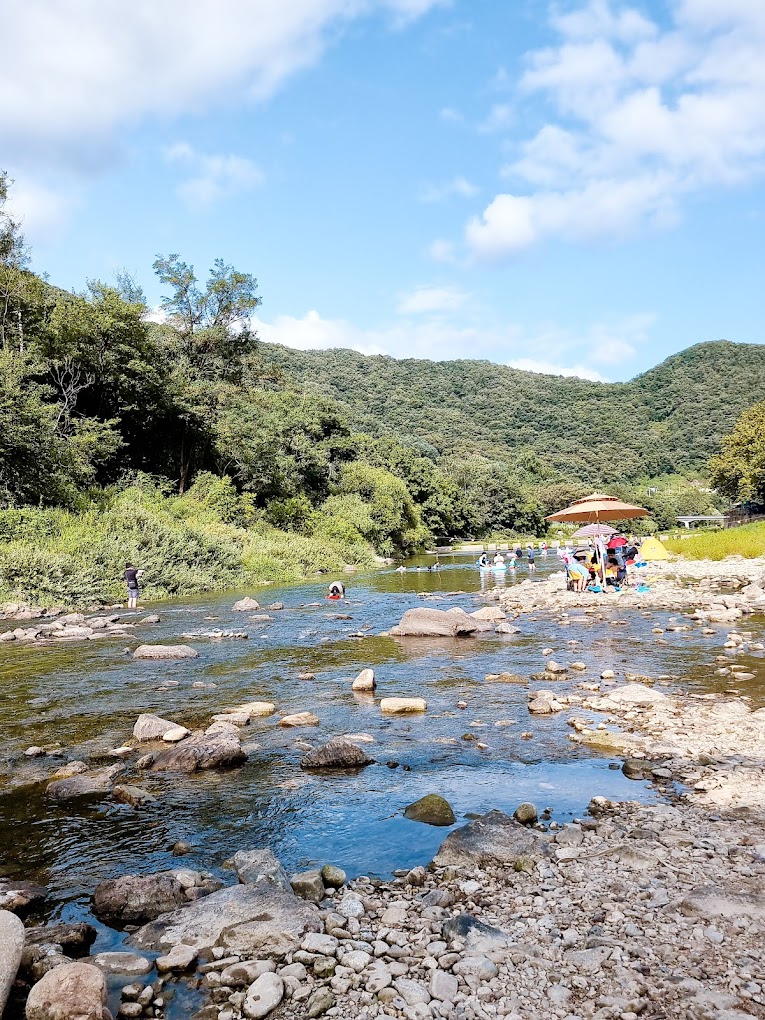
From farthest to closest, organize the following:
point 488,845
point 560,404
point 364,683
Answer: point 560,404 < point 364,683 < point 488,845

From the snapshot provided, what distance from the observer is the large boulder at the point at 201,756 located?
768 cm

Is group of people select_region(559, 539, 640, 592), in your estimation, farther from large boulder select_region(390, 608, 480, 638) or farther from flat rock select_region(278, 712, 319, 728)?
flat rock select_region(278, 712, 319, 728)

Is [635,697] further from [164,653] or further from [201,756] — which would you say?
[164,653]

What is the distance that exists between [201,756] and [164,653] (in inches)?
304

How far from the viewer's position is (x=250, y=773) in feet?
24.7

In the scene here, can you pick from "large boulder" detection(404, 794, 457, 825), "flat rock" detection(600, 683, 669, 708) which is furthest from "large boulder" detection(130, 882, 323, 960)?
"flat rock" detection(600, 683, 669, 708)

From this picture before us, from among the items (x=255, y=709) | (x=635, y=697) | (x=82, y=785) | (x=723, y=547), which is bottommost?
(x=255, y=709)

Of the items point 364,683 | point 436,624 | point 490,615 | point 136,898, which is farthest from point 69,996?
point 490,615

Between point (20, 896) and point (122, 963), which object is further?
point (20, 896)

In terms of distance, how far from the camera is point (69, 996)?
3.59 meters

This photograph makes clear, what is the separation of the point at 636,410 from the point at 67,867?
154 metres

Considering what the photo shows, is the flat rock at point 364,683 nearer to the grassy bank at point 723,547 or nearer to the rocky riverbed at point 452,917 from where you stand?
the rocky riverbed at point 452,917

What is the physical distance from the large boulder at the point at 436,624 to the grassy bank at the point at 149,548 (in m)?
14.0

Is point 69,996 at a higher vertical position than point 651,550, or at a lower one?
lower
